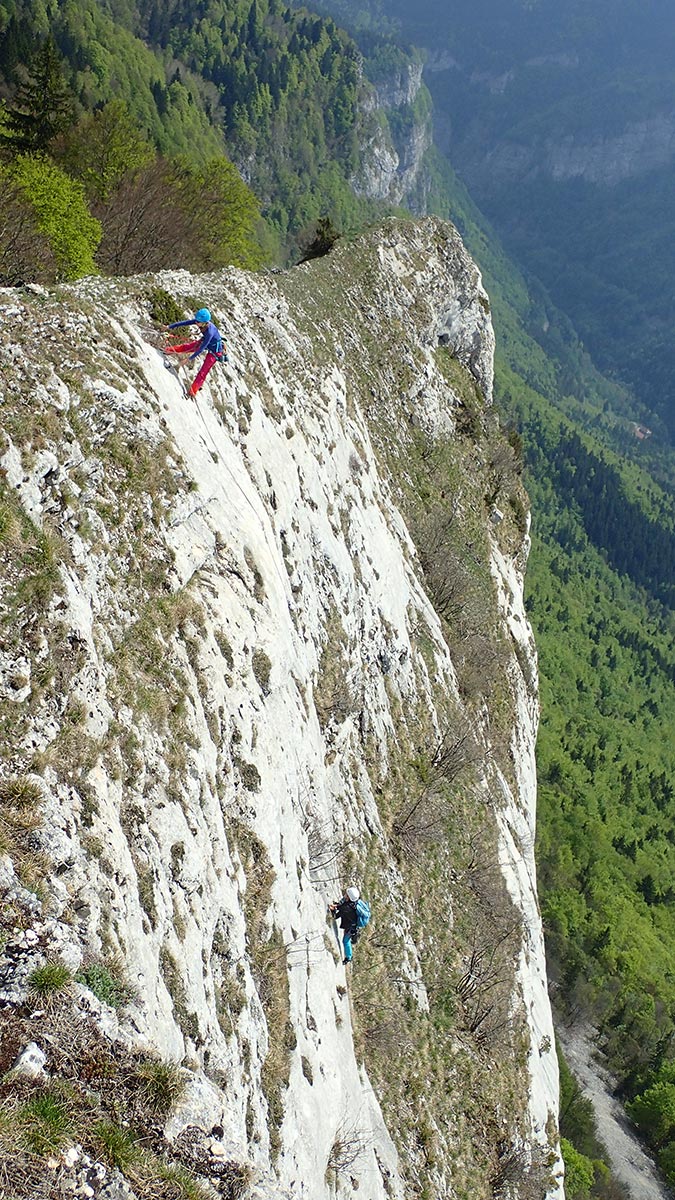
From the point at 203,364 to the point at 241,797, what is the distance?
11.9m

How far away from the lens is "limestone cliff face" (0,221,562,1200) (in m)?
8.73

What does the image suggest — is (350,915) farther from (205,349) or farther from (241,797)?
(205,349)

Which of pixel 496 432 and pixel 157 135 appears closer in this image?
pixel 496 432

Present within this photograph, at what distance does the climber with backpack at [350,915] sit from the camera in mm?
16922

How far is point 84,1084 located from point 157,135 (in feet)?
443

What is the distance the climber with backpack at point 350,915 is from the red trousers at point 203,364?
44.3 feet

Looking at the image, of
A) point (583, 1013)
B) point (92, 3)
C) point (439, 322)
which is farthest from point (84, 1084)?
point (92, 3)

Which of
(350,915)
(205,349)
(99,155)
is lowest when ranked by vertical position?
(350,915)

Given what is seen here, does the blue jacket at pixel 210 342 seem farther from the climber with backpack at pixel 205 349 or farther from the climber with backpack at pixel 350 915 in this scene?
the climber with backpack at pixel 350 915

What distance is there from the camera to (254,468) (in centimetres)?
2167

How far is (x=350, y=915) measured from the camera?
56.9ft

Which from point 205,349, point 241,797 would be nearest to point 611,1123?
point 241,797

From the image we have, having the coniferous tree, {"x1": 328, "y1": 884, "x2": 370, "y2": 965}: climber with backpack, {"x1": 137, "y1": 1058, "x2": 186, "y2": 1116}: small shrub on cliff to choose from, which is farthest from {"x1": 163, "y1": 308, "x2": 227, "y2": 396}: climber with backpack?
the coniferous tree

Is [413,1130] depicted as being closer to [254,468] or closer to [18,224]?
[254,468]
